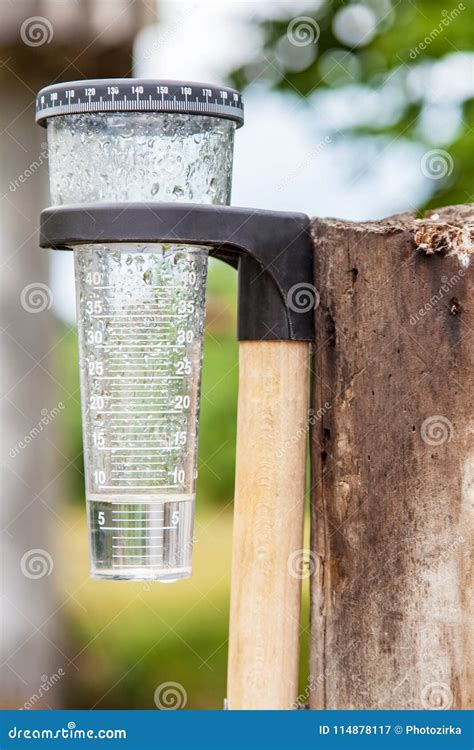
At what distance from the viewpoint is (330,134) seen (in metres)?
3.85

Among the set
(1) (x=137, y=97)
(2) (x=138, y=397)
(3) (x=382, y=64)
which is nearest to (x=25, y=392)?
(3) (x=382, y=64)

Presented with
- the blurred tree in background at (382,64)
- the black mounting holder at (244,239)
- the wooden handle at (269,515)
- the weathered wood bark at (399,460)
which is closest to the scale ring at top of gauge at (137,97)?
the black mounting holder at (244,239)

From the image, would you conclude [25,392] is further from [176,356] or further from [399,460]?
[399,460]

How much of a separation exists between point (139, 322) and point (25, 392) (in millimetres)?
4006

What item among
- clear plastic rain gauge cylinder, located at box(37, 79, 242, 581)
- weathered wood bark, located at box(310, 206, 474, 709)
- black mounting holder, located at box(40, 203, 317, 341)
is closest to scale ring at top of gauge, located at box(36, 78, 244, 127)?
clear plastic rain gauge cylinder, located at box(37, 79, 242, 581)

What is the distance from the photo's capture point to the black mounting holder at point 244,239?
1.67 metres

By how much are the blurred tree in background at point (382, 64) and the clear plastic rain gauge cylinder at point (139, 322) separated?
80.7 inches

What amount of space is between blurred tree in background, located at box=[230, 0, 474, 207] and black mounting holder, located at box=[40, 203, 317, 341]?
6.52ft

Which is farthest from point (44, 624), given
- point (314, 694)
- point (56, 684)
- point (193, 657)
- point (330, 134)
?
point (314, 694)

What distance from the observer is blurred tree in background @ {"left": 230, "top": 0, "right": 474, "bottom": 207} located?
3676 mm

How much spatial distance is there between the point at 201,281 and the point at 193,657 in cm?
528

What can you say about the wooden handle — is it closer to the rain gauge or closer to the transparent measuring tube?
the rain gauge

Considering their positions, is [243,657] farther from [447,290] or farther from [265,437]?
[447,290]

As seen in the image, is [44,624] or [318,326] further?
[44,624]
